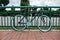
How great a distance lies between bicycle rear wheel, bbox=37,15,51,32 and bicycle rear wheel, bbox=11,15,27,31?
761 mm

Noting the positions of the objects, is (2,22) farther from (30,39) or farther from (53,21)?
(30,39)

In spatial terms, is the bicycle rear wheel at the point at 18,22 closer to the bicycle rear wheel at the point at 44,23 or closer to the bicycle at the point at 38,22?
the bicycle at the point at 38,22

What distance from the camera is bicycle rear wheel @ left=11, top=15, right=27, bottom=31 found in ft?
39.3

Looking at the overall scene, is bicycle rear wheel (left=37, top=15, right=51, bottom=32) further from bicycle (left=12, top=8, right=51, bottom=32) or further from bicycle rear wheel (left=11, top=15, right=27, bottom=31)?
bicycle rear wheel (left=11, top=15, right=27, bottom=31)

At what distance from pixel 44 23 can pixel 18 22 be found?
131 centimetres

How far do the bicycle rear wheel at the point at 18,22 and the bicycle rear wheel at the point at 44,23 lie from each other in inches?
29.9

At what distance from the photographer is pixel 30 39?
9320mm

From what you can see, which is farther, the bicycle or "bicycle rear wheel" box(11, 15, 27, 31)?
"bicycle rear wheel" box(11, 15, 27, 31)

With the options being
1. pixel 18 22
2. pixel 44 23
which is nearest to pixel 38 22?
pixel 44 23

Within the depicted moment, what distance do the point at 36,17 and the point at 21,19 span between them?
762mm

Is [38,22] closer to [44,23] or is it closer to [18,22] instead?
[44,23]

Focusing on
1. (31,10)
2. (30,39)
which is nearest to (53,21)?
(31,10)

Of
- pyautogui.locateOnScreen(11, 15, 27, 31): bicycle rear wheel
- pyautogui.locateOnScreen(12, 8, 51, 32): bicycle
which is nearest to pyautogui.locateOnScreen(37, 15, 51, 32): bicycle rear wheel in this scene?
pyautogui.locateOnScreen(12, 8, 51, 32): bicycle

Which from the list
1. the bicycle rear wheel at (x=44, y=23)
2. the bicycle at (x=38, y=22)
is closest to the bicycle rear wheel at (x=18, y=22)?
the bicycle at (x=38, y=22)
